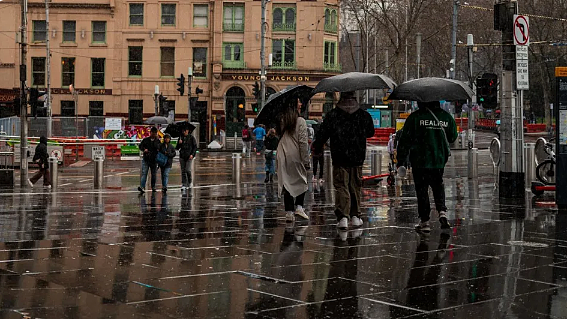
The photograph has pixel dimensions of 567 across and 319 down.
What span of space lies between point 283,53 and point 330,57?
3565 mm

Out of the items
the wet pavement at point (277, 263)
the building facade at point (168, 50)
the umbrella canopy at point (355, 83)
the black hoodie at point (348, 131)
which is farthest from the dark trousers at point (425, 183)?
the building facade at point (168, 50)

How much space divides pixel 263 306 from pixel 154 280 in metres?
1.47

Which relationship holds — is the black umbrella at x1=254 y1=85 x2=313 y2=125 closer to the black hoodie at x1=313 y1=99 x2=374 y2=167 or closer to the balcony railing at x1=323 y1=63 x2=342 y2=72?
the black hoodie at x1=313 y1=99 x2=374 y2=167

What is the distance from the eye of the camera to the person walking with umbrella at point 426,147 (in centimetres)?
1160

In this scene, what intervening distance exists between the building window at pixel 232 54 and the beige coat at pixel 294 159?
48.8 m

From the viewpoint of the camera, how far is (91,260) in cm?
925

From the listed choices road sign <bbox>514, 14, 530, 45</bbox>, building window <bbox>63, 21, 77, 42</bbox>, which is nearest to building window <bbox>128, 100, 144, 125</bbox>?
building window <bbox>63, 21, 77, 42</bbox>

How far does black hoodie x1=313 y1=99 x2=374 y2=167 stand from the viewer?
464 inches

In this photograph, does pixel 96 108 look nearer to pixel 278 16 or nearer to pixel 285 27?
pixel 278 16

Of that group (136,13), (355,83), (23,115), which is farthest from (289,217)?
(136,13)

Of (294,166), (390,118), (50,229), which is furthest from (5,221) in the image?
(390,118)

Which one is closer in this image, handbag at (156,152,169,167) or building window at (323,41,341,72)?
handbag at (156,152,169,167)

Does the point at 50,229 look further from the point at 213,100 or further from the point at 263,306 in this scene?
the point at 213,100

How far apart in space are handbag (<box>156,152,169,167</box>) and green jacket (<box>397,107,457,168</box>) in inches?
427
